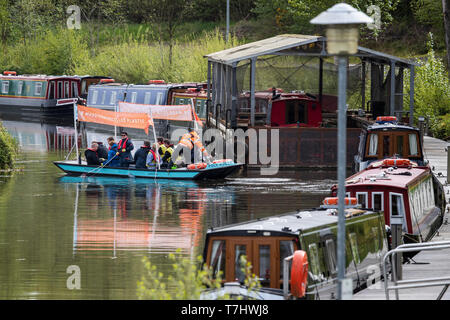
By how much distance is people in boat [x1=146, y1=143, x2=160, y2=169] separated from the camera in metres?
36.4

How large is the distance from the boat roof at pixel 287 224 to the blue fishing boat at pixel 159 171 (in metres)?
18.1

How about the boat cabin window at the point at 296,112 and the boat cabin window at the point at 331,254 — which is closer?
the boat cabin window at the point at 331,254

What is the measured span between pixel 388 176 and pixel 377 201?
194cm

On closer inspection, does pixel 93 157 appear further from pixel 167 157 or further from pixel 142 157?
pixel 167 157

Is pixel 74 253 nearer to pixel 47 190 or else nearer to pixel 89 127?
pixel 47 190

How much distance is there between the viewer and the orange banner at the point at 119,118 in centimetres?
3700

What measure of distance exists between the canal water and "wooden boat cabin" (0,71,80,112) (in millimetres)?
29056

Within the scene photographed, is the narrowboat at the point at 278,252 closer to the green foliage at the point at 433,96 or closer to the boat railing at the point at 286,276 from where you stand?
the boat railing at the point at 286,276

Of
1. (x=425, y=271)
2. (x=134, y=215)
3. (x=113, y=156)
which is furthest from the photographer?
(x=113, y=156)

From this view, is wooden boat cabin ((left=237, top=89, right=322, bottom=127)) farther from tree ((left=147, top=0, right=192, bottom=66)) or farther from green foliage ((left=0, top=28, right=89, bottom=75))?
green foliage ((left=0, top=28, right=89, bottom=75))

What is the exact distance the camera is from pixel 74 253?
2238cm

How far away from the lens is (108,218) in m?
28.2

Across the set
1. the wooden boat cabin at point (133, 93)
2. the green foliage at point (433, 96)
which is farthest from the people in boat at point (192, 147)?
the wooden boat cabin at point (133, 93)

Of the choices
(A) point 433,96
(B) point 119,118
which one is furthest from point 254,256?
(A) point 433,96
